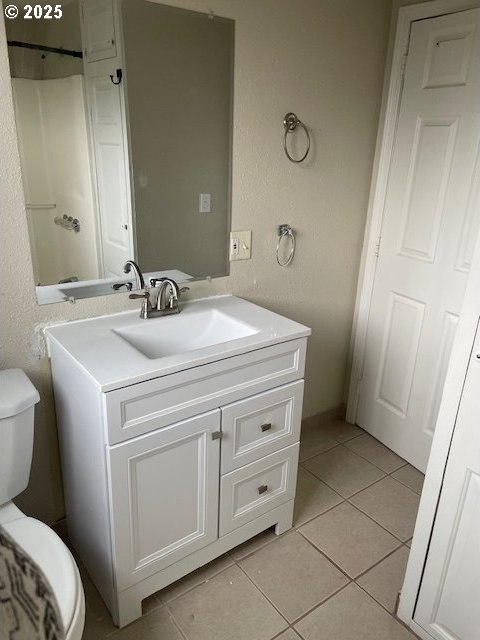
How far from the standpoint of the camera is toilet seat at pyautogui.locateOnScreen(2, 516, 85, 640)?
108cm

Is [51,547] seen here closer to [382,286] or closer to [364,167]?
[382,286]

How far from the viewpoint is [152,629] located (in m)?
1.53

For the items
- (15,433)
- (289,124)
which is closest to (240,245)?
(289,124)

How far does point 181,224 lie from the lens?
5.92ft

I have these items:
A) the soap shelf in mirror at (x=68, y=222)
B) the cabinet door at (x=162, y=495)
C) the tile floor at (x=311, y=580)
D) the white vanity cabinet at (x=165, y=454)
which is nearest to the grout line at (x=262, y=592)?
the tile floor at (x=311, y=580)

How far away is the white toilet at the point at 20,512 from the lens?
113 centimetres

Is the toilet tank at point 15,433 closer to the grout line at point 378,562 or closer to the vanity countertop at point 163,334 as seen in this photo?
the vanity countertop at point 163,334

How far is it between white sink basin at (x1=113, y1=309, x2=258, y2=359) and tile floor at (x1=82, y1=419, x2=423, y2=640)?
0.82 meters

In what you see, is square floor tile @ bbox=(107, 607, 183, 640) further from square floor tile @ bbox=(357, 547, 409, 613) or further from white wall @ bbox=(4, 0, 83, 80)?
white wall @ bbox=(4, 0, 83, 80)

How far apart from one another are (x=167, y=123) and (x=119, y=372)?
3.02 ft

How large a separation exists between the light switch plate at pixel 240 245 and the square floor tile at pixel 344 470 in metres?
1.08

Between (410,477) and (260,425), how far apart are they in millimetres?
1039

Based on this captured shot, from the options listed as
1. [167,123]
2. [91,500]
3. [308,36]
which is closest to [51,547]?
[91,500]

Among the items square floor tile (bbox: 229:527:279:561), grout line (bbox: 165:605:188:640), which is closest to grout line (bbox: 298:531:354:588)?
square floor tile (bbox: 229:527:279:561)
